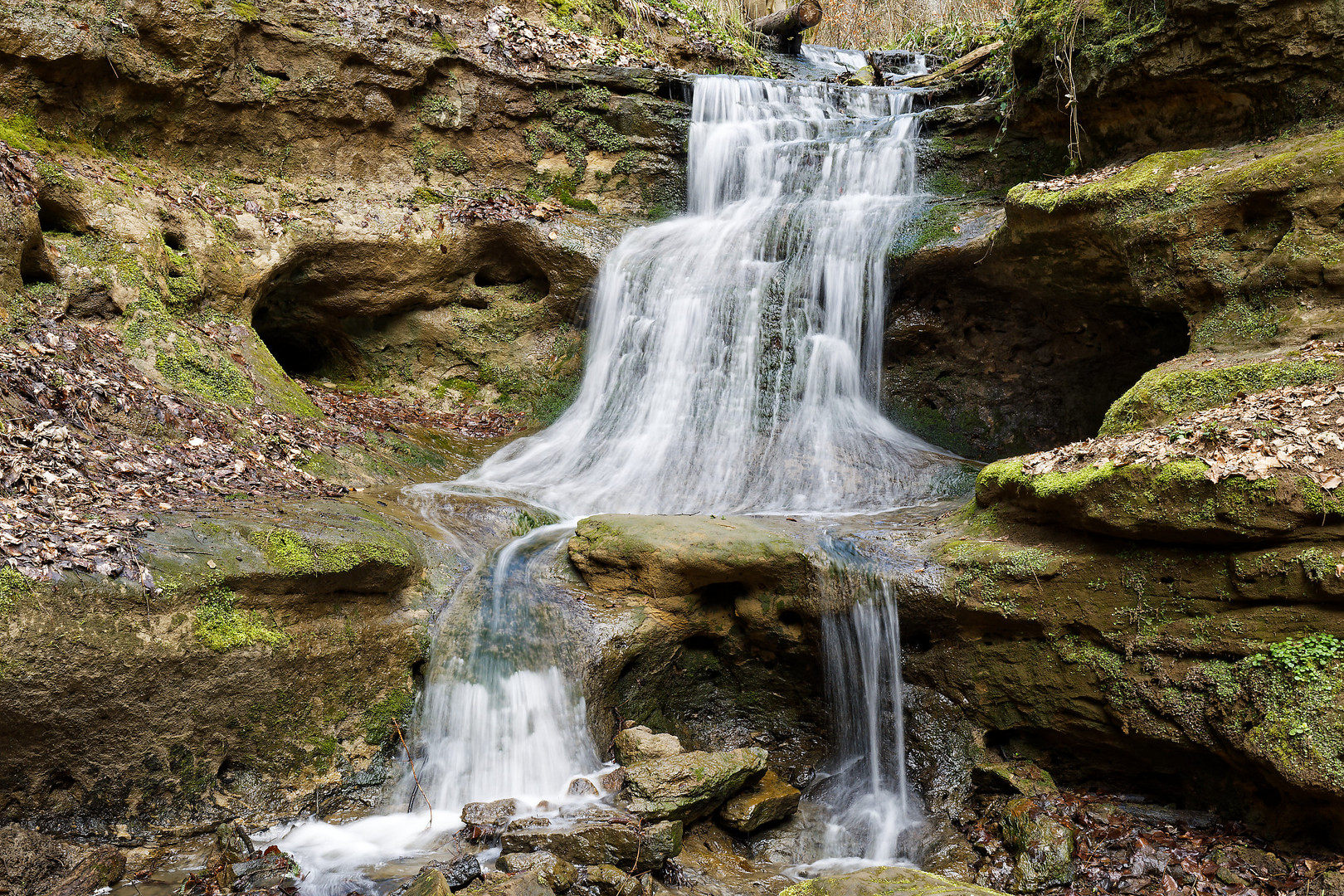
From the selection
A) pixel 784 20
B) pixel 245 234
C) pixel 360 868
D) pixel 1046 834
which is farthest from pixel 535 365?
pixel 784 20

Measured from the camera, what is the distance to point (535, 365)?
11008 mm

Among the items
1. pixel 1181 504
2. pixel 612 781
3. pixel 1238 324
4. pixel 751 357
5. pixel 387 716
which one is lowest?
pixel 612 781

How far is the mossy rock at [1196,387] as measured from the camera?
566 cm

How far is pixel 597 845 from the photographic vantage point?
15.6ft

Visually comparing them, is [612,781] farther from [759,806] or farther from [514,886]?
[514,886]

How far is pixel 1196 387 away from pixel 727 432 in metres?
4.61

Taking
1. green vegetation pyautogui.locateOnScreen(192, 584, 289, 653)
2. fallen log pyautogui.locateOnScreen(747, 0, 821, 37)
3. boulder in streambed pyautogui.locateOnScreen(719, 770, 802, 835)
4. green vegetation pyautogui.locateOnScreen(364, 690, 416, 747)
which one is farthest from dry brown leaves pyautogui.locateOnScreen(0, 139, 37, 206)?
fallen log pyautogui.locateOnScreen(747, 0, 821, 37)

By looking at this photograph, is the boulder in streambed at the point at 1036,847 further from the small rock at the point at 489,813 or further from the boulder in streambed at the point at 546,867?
the small rock at the point at 489,813

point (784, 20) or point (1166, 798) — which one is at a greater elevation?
point (784, 20)

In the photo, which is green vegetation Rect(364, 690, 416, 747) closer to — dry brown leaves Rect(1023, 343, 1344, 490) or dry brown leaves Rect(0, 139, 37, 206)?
dry brown leaves Rect(1023, 343, 1344, 490)

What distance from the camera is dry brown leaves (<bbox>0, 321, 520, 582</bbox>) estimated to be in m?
4.62

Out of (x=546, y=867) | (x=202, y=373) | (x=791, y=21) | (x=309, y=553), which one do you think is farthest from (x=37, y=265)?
(x=791, y=21)

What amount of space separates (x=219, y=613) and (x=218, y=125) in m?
7.42

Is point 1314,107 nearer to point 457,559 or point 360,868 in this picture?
point 457,559
